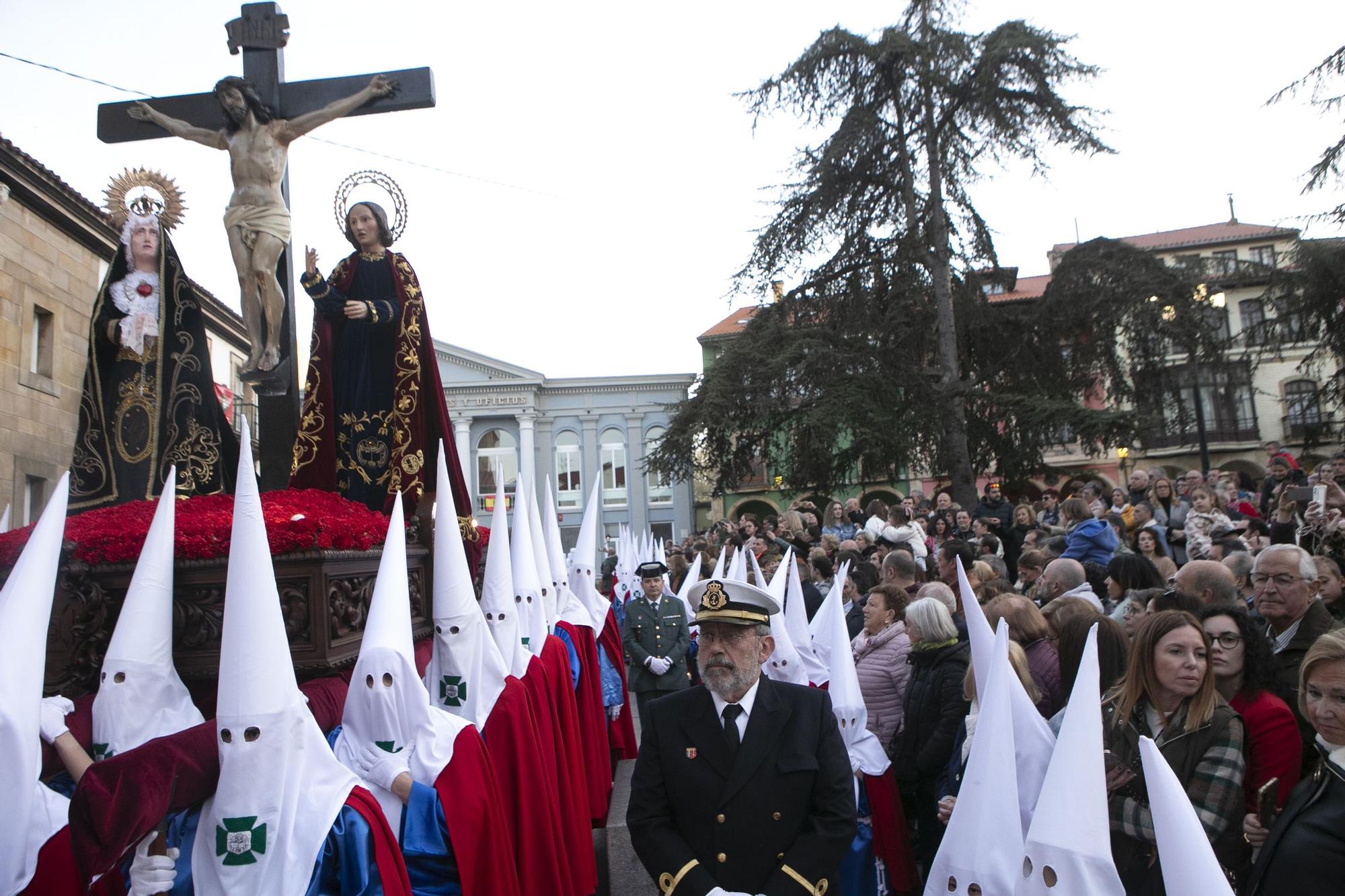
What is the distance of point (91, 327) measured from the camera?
483cm

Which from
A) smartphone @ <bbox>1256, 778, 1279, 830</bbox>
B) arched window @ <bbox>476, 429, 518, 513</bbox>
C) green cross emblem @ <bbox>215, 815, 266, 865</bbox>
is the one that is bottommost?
smartphone @ <bbox>1256, 778, 1279, 830</bbox>

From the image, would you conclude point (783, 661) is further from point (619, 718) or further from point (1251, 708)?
point (619, 718)

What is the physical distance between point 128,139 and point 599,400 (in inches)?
1584

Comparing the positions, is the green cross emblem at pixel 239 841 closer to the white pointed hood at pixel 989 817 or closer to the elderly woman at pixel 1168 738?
the white pointed hood at pixel 989 817

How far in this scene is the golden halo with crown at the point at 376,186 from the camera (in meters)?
5.56

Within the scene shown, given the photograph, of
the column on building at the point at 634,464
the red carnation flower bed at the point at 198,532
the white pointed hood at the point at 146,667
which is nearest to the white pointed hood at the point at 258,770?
the white pointed hood at the point at 146,667

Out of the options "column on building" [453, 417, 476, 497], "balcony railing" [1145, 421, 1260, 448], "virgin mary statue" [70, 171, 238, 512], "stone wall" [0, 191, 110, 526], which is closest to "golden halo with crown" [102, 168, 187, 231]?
"virgin mary statue" [70, 171, 238, 512]

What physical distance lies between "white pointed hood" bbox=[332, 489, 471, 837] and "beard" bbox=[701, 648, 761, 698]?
111 cm

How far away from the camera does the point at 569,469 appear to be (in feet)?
149

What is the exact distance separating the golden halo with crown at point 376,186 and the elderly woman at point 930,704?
3280mm

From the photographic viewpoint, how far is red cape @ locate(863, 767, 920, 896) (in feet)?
16.6

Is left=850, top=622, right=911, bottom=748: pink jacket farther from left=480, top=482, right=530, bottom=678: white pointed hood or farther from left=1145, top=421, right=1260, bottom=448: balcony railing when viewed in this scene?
left=1145, top=421, right=1260, bottom=448: balcony railing

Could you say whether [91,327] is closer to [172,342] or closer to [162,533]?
[172,342]

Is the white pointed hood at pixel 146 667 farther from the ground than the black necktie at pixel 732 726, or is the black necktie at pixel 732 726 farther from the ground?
the white pointed hood at pixel 146 667
